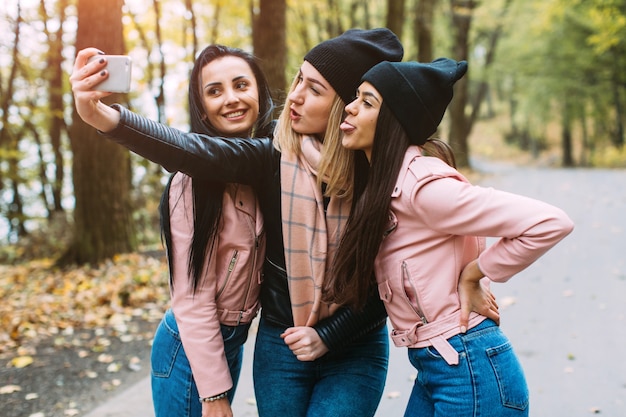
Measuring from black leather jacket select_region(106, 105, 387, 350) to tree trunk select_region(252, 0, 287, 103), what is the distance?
5843 mm

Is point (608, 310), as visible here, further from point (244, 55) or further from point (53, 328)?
point (53, 328)

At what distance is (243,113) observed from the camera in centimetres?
249

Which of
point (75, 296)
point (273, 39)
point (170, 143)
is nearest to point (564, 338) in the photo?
point (170, 143)

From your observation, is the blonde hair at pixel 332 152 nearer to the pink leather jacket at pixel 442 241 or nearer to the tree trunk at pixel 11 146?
the pink leather jacket at pixel 442 241

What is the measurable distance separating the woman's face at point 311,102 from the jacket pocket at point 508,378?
3.50 feet

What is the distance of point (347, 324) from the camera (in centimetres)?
230

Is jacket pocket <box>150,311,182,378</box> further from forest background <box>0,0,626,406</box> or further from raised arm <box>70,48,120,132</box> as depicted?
forest background <box>0,0,626,406</box>

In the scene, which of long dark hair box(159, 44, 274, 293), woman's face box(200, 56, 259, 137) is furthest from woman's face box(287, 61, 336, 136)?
long dark hair box(159, 44, 274, 293)

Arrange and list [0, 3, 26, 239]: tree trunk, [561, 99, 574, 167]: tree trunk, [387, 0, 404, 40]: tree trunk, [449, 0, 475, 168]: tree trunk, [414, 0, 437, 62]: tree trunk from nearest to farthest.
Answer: [0, 3, 26, 239]: tree trunk < [387, 0, 404, 40]: tree trunk < [414, 0, 437, 62]: tree trunk < [449, 0, 475, 168]: tree trunk < [561, 99, 574, 167]: tree trunk

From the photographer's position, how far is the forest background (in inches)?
305

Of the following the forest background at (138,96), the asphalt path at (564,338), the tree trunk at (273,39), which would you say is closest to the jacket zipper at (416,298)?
the forest background at (138,96)

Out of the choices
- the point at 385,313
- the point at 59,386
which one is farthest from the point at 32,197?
the point at 385,313

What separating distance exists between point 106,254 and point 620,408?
22.8 ft

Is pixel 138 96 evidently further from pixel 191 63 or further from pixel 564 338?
pixel 564 338
